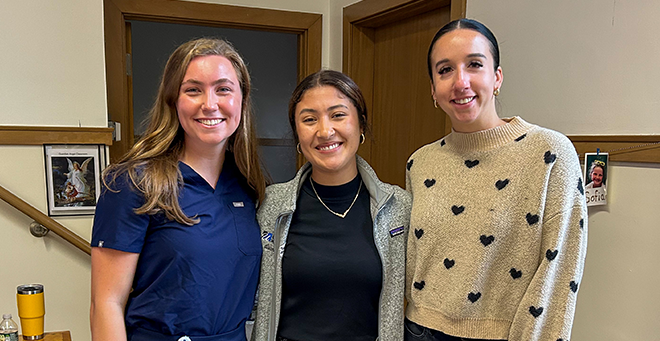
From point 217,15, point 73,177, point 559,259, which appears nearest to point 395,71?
point 217,15

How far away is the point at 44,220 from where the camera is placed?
215cm

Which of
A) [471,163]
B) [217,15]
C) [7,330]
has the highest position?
[217,15]

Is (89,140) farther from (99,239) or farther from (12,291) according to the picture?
(99,239)

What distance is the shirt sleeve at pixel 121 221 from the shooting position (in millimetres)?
1218

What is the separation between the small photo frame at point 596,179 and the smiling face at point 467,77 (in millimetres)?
411

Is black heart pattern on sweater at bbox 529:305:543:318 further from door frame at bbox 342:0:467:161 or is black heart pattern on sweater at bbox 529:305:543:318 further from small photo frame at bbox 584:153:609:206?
door frame at bbox 342:0:467:161

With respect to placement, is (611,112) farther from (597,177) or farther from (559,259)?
(559,259)

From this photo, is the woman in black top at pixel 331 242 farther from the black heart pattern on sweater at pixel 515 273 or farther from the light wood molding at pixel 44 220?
the light wood molding at pixel 44 220

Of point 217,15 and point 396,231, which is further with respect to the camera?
point 217,15

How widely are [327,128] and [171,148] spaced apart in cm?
44

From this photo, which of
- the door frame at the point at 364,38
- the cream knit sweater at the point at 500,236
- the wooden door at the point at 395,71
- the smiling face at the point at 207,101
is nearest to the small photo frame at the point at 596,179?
the cream knit sweater at the point at 500,236

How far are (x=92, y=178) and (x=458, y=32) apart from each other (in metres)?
1.79

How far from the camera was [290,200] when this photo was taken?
1429mm

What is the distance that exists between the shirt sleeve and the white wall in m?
1.27
